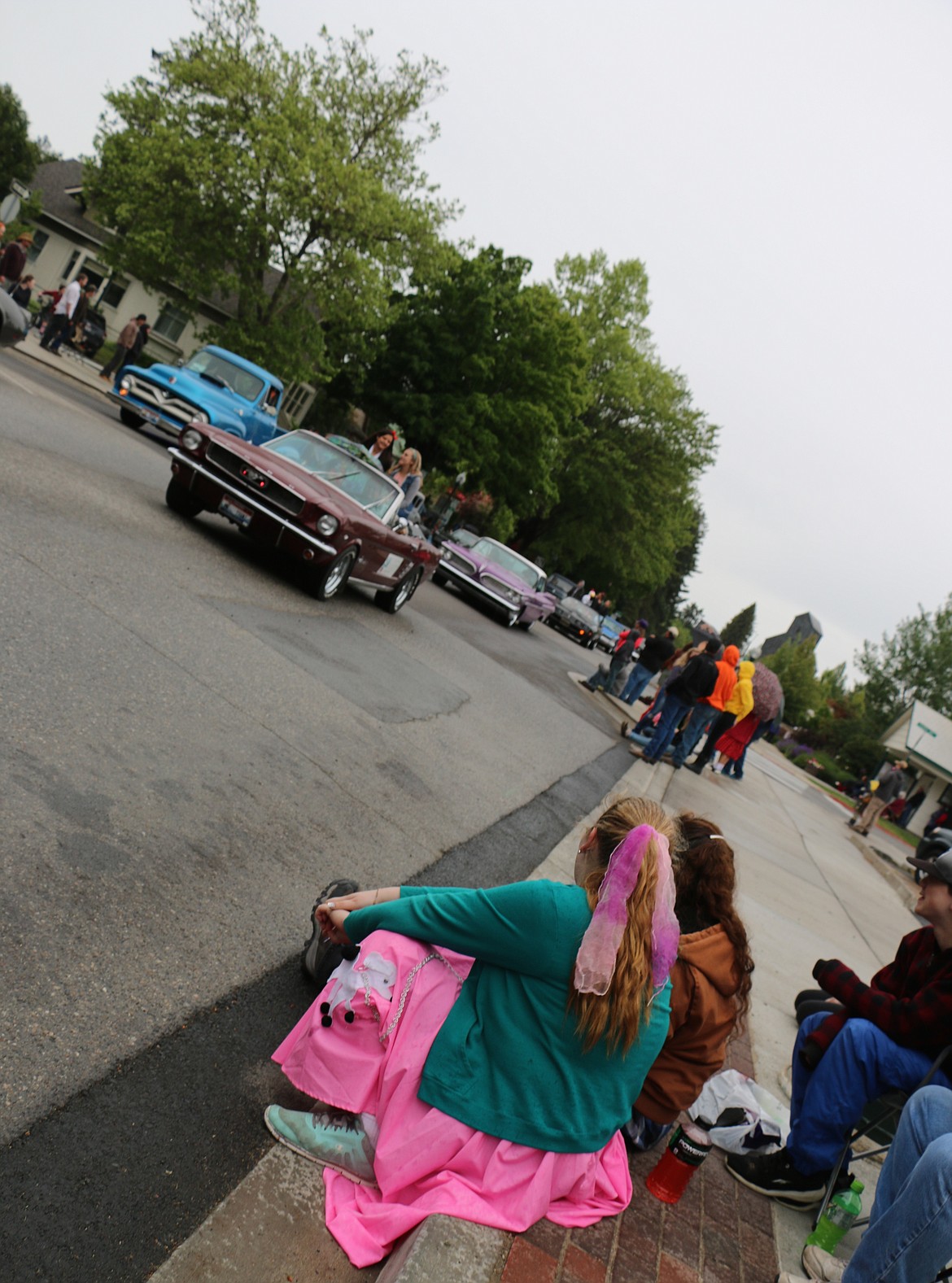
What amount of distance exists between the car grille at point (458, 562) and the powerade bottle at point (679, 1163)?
18.7 meters

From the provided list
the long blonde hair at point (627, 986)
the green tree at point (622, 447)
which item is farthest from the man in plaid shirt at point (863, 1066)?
the green tree at point (622, 447)

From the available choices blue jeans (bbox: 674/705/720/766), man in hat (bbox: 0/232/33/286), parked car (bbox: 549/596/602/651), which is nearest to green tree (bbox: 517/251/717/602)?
parked car (bbox: 549/596/602/651)

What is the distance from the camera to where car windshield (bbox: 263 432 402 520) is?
11.2 m

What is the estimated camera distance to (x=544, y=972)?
2.66 m

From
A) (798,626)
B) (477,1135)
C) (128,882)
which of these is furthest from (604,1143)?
Result: (798,626)

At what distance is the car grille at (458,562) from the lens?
857 inches

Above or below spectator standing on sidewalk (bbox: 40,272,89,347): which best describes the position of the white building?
above

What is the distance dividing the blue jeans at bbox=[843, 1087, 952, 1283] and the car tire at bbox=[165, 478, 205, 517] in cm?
903

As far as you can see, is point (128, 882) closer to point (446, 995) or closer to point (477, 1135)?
point (446, 995)

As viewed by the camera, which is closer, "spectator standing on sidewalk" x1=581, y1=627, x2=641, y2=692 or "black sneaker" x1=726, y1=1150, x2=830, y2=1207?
"black sneaker" x1=726, y1=1150, x2=830, y2=1207

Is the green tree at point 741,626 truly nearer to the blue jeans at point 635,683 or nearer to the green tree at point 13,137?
the green tree at point 13,137

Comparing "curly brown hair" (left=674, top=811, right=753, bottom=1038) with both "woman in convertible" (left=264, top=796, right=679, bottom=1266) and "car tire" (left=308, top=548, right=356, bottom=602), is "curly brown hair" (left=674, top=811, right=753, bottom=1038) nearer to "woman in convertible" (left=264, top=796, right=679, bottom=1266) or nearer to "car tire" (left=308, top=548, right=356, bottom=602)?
"woman in convertible" (left=264, top=796, right=679, bottom=1266)

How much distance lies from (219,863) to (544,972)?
6.38ft

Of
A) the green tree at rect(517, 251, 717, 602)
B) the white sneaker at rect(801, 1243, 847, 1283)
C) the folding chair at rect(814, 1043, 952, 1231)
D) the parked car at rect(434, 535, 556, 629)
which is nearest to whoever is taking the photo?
the white sneaker at rect(801, 1243, 847, 1283)
